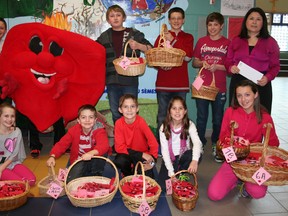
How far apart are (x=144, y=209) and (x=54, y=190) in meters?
0.67

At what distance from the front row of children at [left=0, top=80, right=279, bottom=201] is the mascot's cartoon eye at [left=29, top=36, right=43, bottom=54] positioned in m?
0.65

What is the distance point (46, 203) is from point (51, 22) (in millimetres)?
2031

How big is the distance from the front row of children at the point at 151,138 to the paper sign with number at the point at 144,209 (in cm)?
38

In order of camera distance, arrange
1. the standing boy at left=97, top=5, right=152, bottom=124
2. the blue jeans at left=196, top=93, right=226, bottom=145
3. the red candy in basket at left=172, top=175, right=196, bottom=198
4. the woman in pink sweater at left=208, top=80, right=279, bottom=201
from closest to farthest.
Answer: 1. the red candy in basket at left=172, top=175, right=196, bottom=198
2. the woman in pink sweater at left=208, top=80, right=279, bottom=201
3. the standing boy at left=97, top=5, right=152, bottom=124
4. the blue jeans at left=196, top=93, right=226, bottom=145

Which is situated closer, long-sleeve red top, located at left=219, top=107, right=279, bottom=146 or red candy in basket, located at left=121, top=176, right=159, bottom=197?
red candy in basket, located at left=121, top=176, right=159, bottom=197

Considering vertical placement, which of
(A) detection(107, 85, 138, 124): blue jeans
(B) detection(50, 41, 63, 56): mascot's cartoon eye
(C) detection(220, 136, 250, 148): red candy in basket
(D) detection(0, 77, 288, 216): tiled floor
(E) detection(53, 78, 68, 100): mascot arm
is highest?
(B) detection(50, 41, 63, 56): mascot's cartoon eye

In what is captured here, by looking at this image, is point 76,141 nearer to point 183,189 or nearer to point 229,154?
point 183,189

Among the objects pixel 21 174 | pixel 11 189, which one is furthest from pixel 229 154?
pixel 21 174

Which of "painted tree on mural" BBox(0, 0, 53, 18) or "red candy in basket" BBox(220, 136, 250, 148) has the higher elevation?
"painted tree on mural" BBox(0, 0, 53, 18)

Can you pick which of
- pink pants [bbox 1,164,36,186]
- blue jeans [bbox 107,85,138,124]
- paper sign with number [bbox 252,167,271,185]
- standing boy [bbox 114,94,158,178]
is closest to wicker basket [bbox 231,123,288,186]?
paper sign with number [bbox 252,167,271,185]

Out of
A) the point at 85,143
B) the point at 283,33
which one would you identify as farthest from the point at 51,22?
the point at 283,33

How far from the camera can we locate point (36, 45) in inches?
116

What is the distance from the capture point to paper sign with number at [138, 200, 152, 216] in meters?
2.04

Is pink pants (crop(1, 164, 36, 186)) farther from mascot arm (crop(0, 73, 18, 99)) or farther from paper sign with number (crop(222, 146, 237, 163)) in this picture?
paper sign with number (crop(222, 146, 237, 163))
